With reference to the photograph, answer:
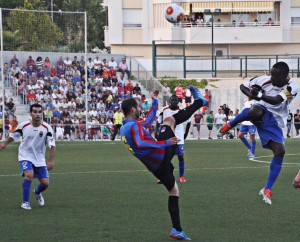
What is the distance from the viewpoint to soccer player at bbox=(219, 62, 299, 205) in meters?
15.0

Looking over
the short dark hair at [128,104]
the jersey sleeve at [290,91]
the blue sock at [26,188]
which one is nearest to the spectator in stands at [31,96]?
the blue sock at [26,188]

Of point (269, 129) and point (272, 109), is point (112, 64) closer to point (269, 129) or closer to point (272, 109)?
point (269, 129)

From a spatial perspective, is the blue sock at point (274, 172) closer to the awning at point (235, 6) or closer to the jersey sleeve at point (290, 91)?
the jersey sleeve at point (290, 91)

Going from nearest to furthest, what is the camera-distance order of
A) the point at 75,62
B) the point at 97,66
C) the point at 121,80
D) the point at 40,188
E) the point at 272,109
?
the point at 272,109, the point at 40,188, the point at 75,62, the point at 97,66, the point at 121,80

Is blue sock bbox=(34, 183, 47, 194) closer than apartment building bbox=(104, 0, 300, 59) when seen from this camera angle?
Yes

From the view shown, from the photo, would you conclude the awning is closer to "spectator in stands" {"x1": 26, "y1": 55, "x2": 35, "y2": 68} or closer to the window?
the window

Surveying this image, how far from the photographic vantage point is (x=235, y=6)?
62.2 m

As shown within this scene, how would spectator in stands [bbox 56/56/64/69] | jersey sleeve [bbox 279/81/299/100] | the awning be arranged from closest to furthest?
jersey sleeve [bbox 279/81/299/100] → spectator in stands [bbox 56/56/64/69] → the awning

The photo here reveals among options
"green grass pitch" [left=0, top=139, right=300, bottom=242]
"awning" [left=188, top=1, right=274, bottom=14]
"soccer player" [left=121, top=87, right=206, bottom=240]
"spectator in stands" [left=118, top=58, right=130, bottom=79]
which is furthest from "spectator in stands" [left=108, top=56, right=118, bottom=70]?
"soccer player" [left=121, top=87, right=206, bottom=240]

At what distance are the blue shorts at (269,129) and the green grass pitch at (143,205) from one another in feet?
3.82

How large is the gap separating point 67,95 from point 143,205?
80.6 ft

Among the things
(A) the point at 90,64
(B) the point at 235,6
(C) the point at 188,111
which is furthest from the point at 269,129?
(B) the point at 235,6

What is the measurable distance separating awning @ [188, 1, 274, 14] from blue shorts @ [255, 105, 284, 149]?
46.5 meters

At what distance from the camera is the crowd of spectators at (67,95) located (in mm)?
39156
